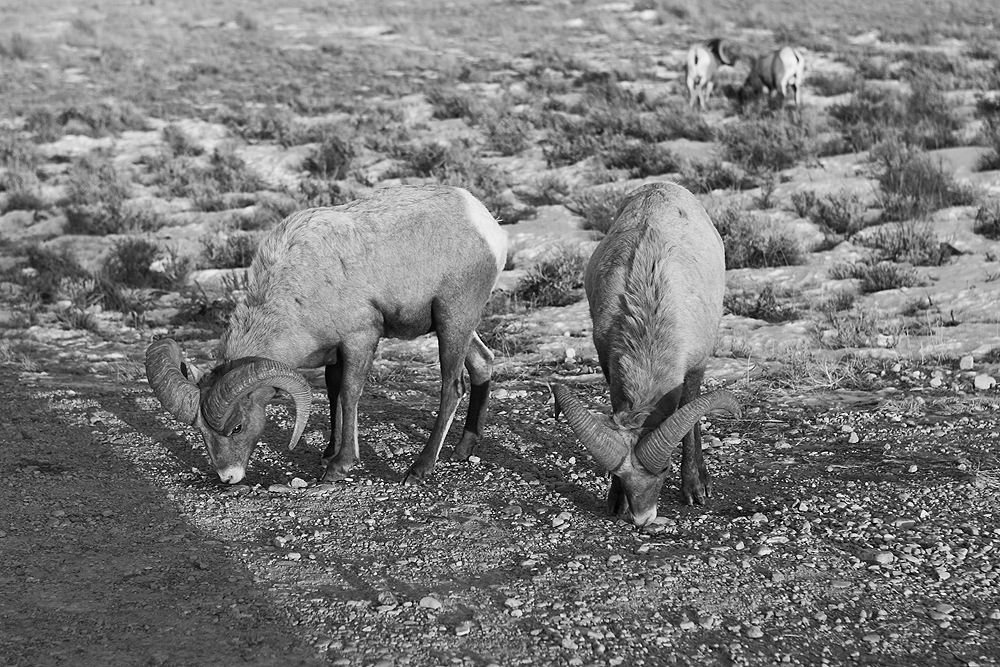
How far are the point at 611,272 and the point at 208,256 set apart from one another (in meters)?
7.61

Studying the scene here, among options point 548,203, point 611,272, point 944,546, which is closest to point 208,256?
point 548,203

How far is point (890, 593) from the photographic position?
5016 mm

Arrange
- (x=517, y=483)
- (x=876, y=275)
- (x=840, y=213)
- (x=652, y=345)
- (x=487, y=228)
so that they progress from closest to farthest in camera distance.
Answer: (x=652, y=345) < (x=517, y=483) < (x=487, y=228) < (x=876, y=275) < (x=840, y=213)

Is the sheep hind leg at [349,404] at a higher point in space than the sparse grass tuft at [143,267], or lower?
higher

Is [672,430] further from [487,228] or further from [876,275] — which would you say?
[876,275]

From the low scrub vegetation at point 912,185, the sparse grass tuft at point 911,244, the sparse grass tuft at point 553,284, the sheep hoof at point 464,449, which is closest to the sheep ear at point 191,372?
the sheep hoof at point 464,449

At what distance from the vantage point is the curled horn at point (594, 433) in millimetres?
5410

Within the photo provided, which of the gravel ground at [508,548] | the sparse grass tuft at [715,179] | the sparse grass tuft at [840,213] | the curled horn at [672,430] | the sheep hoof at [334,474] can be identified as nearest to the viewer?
the gravel ground at [508,548]

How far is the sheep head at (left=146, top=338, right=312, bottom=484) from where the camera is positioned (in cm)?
617

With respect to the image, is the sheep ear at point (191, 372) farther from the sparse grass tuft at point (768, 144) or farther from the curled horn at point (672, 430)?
the sparse grass tuft at point (768, 144)

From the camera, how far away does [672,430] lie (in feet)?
17.7

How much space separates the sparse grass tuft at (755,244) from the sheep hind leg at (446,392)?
16.5ft

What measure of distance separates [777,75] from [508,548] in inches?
577

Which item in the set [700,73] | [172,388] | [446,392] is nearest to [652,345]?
[446,392]
